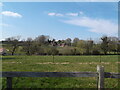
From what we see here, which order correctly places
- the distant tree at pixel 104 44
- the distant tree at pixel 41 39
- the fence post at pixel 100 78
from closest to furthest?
the fence post at pixel 100 78 < the distant tree at pixel 104 44 < the distant tree at pixel 41 39

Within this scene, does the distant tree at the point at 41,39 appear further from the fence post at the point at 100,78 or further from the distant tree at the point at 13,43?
the fence post at the point at 100,78

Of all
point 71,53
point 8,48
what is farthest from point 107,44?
point 8,48

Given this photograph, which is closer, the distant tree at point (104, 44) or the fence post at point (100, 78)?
the fence post at point (100, 78)

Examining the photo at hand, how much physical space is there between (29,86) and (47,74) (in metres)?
2.63

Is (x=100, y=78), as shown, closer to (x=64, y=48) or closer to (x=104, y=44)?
(x=64, y=48)

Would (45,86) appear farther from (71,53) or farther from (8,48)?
(8,48)

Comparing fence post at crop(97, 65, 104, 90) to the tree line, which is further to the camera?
the tree line

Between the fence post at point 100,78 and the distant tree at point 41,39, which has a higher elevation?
the distant tree at point 41,39

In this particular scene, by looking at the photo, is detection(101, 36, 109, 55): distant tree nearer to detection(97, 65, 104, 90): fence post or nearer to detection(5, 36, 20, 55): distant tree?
detection(5, 36, 20, 55): distant tree

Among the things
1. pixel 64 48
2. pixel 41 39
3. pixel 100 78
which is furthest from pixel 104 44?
pixel 100 78

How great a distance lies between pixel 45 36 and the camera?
64312 millimetres

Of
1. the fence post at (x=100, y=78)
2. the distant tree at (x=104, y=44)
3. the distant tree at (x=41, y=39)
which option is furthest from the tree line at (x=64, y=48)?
the fence post at (x=100, y=78)

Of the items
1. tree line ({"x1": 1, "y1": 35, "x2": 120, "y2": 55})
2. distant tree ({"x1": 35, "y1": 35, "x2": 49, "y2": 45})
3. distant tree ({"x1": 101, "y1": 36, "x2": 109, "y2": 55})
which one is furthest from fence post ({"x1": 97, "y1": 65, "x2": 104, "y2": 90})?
distant tree ({"x1": 35, "y1": 35, "x2": 49, "y2": 45})

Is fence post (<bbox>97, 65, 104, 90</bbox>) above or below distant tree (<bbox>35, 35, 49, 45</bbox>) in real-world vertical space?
below
